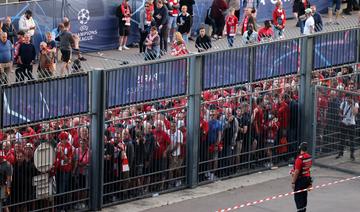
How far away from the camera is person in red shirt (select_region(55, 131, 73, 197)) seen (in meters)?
23.5

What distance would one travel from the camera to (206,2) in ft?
124

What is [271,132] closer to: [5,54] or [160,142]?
[160,142]

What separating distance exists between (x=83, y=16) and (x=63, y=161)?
11.8 metres

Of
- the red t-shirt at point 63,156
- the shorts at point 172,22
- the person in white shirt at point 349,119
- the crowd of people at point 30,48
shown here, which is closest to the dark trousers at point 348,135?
the person in white shirt at point 349,119

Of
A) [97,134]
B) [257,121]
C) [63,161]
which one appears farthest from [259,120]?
[63,161]

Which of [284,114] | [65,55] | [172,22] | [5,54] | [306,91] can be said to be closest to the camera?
[284,114]

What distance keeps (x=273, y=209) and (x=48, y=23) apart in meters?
11.7

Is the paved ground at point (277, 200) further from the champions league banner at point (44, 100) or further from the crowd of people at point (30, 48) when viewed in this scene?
the crowd of people at point (30, 48)

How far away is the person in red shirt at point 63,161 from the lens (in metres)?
23.5

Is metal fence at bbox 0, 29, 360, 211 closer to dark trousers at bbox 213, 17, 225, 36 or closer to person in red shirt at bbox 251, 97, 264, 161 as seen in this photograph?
person in red shirt at bbox 251, 97, 264, 161

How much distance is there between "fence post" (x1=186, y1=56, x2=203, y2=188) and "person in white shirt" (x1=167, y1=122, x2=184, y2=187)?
7.7 inches

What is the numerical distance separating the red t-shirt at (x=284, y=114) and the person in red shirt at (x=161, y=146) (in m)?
3.22

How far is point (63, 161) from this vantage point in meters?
23.6

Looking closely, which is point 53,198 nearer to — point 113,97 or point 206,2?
point 113,97
